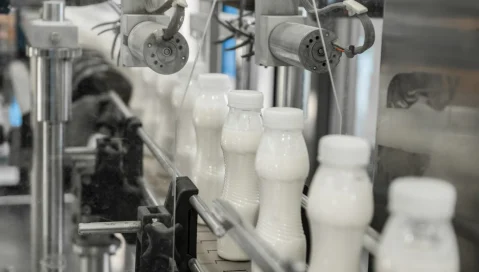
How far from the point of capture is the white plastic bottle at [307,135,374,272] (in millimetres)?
637

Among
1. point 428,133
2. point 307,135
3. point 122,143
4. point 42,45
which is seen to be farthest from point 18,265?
point 428,133

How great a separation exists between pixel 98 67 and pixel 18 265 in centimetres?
41

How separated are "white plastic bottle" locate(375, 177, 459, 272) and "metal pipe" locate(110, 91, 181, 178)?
489 millimetres

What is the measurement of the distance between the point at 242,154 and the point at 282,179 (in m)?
0.14

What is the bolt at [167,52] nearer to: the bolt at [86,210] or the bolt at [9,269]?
the bolt at [86,210]

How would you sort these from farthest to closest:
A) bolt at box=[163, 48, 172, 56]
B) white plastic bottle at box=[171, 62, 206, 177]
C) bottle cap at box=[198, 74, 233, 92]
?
white plastic bottle at box=[171, 62, 206, 177] < bottle cap at box=[198, 74, 233, 92] < bolt at box=[163, 48, 172, 56]

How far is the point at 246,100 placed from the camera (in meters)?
0.90

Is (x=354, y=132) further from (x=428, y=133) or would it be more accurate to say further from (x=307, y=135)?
(x=428, y=133)

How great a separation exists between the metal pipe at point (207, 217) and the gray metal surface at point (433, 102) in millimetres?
215

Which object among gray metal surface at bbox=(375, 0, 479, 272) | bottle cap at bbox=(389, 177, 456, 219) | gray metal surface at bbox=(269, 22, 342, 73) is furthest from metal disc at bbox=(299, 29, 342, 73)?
bottle cap at bbox=(389, 177, 456, 219)

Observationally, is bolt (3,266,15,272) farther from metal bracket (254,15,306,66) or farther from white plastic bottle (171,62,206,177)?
metal bracket (254,15,306,66)

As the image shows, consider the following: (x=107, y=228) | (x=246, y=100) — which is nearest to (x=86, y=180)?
(x=107, y=228)

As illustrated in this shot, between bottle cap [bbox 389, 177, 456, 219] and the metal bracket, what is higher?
the metal bracket

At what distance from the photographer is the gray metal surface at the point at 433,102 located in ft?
2.58
